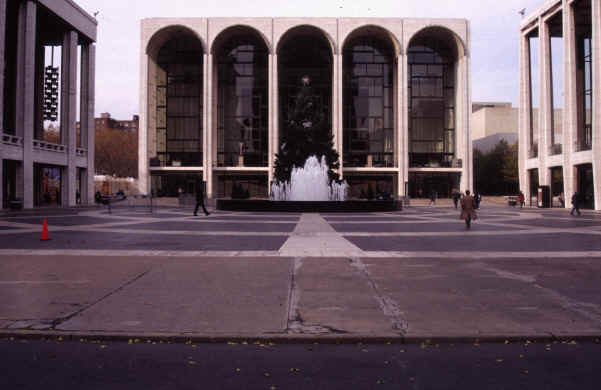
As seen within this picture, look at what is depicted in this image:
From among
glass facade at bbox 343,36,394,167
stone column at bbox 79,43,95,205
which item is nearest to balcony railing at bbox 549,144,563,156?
glass facade at bbox 343,36,394,167

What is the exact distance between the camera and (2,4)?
33.1 meters

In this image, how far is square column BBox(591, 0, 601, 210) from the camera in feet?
120

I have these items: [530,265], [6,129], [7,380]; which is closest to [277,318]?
[7,380]

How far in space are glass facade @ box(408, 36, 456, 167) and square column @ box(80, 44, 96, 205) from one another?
41726 mm

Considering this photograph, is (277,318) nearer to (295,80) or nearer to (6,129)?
(6,129)

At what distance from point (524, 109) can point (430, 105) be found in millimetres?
16608

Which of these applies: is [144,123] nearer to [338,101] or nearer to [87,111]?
[87,111]

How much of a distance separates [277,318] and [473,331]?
2.10 m

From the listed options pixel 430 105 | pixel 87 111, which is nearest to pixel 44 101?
pixel 87 111

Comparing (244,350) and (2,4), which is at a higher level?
(2,4)

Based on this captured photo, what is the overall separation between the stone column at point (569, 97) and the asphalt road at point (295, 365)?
4302 cm

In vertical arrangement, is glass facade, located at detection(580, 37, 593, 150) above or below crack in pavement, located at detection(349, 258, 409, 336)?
above

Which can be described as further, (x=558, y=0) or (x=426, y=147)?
(x=426, y=147)

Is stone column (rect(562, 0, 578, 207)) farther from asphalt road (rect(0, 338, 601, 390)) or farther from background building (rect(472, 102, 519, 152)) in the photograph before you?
background building (rect(472, 102, 519, 152))
